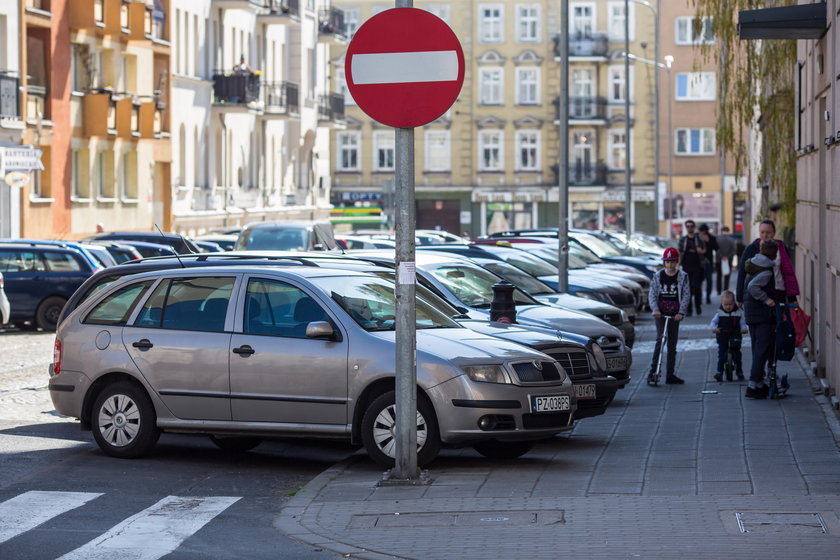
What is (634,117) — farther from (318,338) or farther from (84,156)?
(318,338)

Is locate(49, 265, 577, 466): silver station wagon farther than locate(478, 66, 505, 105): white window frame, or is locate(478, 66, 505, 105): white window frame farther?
locate(478, 66, 505, 105): white window frame

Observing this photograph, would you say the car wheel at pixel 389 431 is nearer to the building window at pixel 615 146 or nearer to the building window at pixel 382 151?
the building window at pixel 615 146

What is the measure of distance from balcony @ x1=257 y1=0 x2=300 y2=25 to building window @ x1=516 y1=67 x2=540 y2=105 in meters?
20.8

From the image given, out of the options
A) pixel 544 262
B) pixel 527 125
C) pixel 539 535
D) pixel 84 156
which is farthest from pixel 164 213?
pixel 539 535

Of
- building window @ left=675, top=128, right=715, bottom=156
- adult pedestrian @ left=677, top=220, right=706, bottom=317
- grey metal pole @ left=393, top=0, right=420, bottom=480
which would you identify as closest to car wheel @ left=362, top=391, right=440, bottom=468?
grey metal pole @ left=393, top=0, right=420, bottom=480

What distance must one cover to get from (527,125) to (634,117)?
5.48m

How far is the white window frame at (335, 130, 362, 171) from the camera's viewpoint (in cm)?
8394

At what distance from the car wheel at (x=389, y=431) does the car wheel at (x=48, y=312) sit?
61.0 ft

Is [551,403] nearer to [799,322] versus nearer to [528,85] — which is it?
[799,322]

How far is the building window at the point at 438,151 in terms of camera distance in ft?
271

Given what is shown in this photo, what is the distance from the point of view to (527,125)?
270 feet

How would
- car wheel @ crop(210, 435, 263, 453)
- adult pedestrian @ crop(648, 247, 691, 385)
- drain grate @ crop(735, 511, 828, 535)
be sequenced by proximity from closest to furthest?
drain grate @ crop(735, 511, 828, 535)
car wheel @ crop(210, 435, 263, 453)
adult pedestrian @ crop(648, 247, 691, 385)

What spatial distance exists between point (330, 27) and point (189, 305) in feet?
195

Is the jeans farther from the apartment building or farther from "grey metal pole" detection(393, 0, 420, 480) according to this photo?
the apartment building
